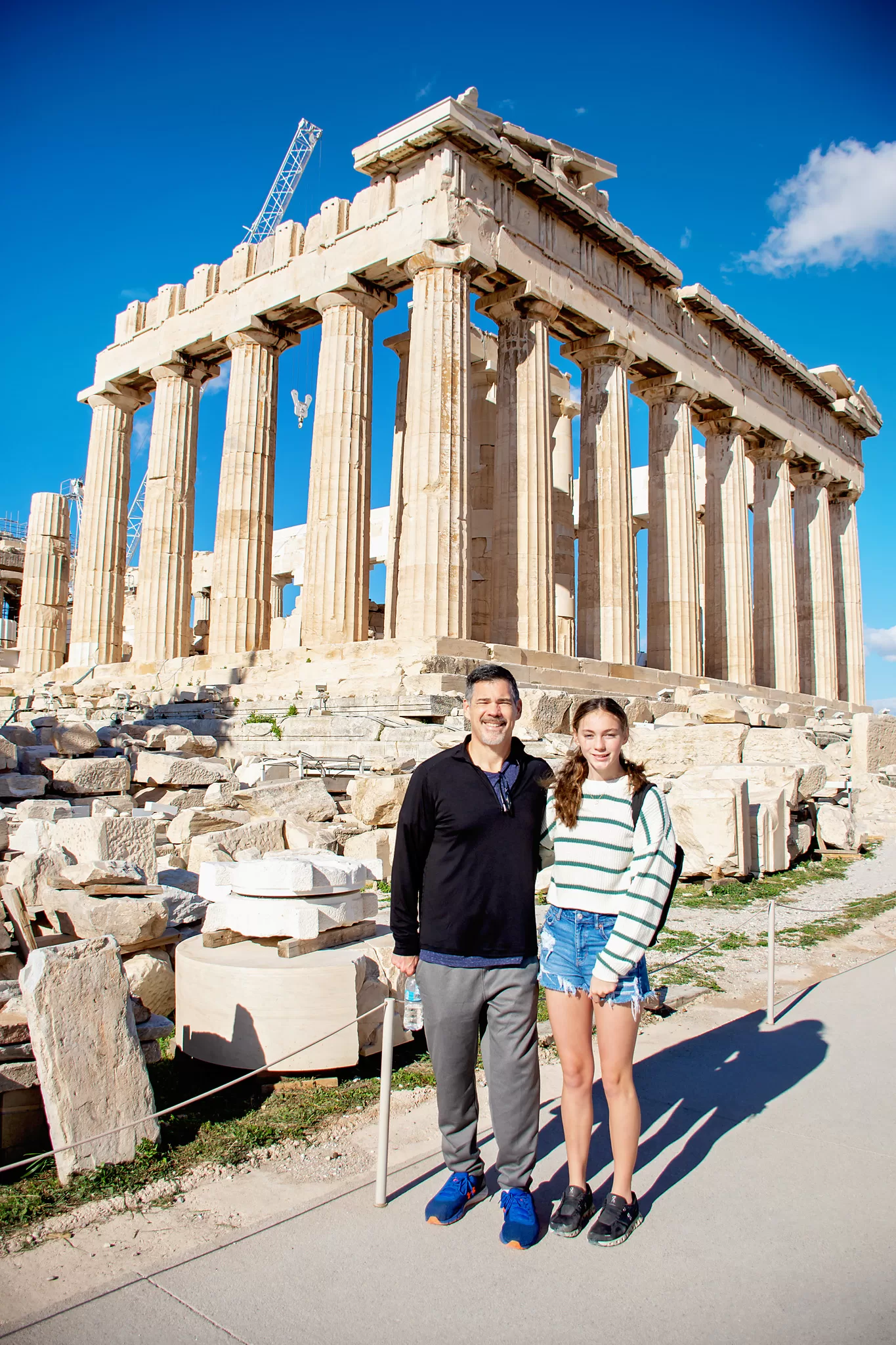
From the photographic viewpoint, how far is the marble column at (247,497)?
22.5m

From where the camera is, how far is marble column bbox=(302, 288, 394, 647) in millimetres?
20031

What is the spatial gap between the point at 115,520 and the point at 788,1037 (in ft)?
80.1

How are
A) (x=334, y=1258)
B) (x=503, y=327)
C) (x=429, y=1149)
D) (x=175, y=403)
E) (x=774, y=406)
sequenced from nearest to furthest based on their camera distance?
1. (x=334, y=1258)
2. (x=429, y=1149)
3. (x=503, y=327)
4. (x=175, y=403)
5. (x=774, y=406)

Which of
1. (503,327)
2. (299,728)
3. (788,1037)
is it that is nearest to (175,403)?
(503,327)

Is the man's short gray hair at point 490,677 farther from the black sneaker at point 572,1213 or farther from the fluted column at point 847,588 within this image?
the fluted column at point 847,588

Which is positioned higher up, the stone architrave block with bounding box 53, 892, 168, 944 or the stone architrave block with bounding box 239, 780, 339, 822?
the stone architrave block with bounding box 239, 780, 339, 822

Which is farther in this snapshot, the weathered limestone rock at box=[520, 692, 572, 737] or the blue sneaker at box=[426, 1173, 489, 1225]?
the weathered limestone rock at box=[520, 692, 572, 737]

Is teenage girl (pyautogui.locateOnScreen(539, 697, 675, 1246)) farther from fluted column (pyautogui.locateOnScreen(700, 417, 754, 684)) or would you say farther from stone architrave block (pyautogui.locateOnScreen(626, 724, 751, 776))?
fluted column (pyautogui.locateOnScreen(700, 417, 754, 684))

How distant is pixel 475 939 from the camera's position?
3.46 m

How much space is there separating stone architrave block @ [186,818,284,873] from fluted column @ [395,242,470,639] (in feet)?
29.2

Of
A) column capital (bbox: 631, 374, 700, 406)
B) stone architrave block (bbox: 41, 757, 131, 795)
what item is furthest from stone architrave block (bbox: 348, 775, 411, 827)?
column capital (bbox: 631, 374, 700, 406)

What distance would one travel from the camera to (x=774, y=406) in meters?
30.7

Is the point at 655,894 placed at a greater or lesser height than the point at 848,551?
lesser

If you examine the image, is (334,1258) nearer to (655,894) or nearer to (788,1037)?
(655,894)
